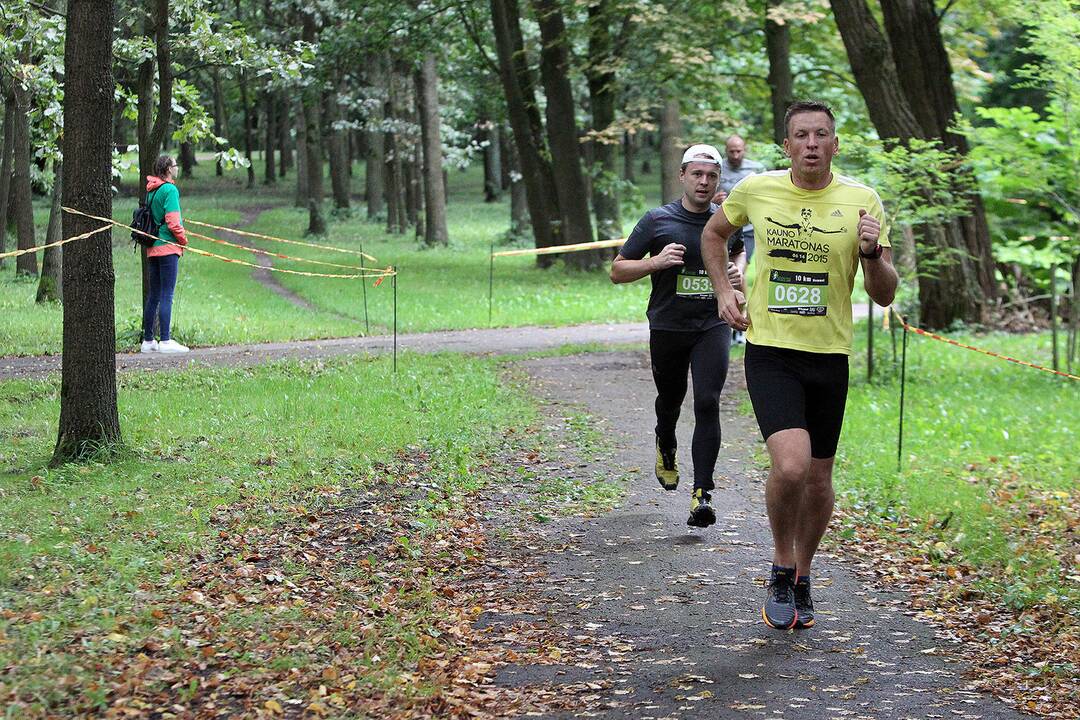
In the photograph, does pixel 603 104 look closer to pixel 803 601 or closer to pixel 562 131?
pixel 562 131

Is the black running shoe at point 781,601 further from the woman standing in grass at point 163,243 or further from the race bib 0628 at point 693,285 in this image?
the woman standing in grass at point 163,243

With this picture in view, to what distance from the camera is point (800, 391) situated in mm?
5926

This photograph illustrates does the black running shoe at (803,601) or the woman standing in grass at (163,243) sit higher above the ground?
the woman standing in grass at (163,243)

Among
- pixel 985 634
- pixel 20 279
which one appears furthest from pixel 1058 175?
pixel 20 279

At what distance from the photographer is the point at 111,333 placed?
9148 millimetres

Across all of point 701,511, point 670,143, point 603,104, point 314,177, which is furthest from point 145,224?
point 314,177

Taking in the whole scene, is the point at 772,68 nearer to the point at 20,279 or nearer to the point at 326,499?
the point at 20,279

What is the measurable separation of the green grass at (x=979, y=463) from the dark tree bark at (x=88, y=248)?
535 cm

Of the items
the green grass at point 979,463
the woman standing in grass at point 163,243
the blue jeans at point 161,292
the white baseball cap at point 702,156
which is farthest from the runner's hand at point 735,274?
the blue jeans at point 161,292

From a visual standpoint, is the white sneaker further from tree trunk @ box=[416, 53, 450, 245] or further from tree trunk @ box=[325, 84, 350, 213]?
tree trunk @ box=[325, 84, 350, 213]

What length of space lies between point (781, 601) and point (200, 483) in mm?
4311

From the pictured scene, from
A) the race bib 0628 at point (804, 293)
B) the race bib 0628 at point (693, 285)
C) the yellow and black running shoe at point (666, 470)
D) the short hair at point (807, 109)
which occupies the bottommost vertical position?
the yellow and black running shoe at point (666, 470)

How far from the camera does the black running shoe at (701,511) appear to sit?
25.5 ft

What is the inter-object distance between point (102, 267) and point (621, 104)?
2098 cm
